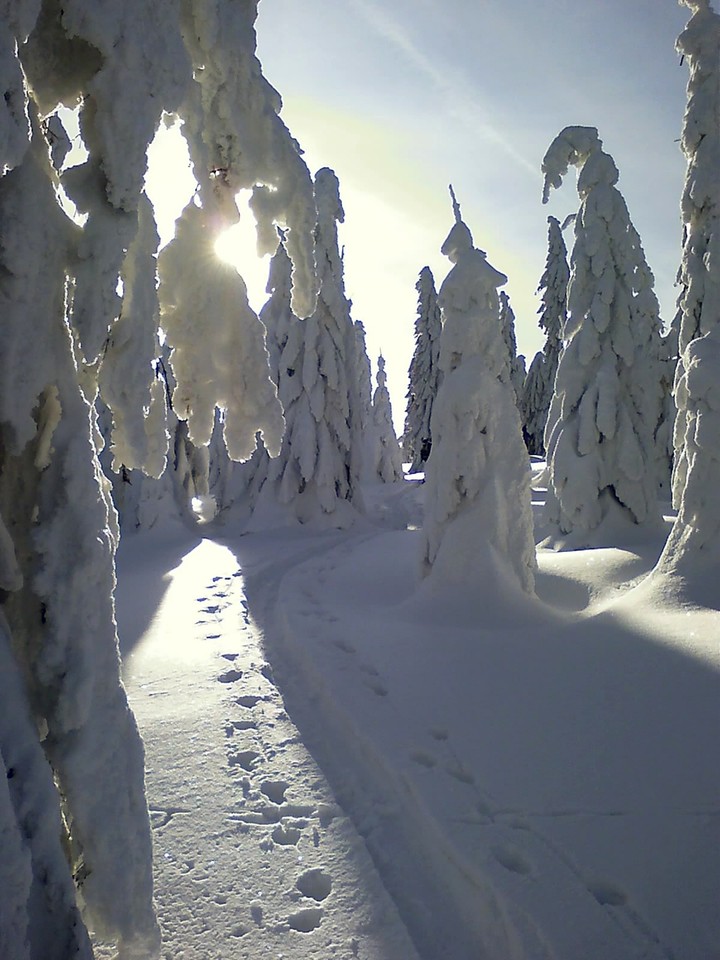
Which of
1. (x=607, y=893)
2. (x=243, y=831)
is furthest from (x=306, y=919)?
(x=607, y=893)

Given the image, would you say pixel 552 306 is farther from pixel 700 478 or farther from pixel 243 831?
pixel 243 831

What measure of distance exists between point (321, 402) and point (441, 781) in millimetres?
12702

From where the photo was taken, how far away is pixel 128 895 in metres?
1.75

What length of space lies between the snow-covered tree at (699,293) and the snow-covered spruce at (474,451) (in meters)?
1.72

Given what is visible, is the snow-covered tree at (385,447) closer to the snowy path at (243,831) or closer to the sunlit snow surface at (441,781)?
the sunlit snow surface at (441,781)

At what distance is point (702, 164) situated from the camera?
9.11m

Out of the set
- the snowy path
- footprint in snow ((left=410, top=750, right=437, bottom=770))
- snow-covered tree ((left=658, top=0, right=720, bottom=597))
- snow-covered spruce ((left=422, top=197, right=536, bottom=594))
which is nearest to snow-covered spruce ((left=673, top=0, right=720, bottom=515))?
snow-covered tree ((left=658, top=0, right=720, bottom=597))

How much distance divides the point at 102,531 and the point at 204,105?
1.63 meters

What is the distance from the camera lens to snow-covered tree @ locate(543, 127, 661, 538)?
11.6 meters

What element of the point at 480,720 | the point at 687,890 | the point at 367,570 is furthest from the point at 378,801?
the point at 367,570

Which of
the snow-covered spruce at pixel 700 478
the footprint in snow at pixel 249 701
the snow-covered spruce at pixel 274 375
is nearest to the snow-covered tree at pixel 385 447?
the snow-covered spruce at pixel 274 375

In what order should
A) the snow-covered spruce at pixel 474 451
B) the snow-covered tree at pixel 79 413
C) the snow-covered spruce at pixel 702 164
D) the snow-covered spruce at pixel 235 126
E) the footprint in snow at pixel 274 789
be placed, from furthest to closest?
the snow-covered spruce at pixel 702 164, the snow-covered spruce at pixel 474 451, the footprint in snow at pixel 274 789, the snow-covered spruce at pixel 235 126, the snow-covered tree at pixel 79 413

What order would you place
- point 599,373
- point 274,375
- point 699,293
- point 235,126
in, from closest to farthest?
1. point 235,126
2. point 699,293
3. point 599,373
4. point 274,375

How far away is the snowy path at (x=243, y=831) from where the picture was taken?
2.45 metres
